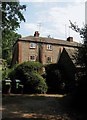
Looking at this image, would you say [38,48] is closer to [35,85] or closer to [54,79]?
[54,79]

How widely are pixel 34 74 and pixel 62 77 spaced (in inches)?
181

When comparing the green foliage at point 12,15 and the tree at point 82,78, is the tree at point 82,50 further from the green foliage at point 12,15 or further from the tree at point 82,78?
the green foliage at point 12,15

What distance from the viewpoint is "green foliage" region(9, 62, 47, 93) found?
95.3 ft

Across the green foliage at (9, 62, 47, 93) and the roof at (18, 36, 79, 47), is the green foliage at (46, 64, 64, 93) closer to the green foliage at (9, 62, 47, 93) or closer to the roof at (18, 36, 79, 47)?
the green foliage at (9, 62, 47, 93)

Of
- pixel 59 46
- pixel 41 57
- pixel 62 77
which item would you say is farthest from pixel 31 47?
pixel 62 77

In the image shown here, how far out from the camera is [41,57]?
5278 centimetres

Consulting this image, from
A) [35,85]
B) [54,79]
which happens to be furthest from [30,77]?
[54,79]

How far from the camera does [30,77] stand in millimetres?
29266

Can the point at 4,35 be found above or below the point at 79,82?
above

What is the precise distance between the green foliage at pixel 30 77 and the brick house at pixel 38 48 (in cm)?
1919

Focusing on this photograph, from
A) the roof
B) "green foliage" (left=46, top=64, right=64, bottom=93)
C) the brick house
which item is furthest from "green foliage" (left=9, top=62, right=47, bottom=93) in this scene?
the roof

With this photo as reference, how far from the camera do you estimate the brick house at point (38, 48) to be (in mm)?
50816

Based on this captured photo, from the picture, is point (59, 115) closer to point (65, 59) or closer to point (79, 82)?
point (79, 82)

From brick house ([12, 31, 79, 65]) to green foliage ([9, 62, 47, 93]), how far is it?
1919cm
